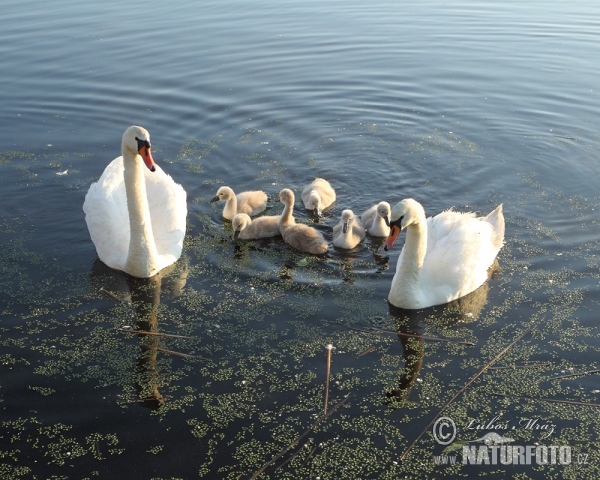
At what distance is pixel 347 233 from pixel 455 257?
158 centimetres

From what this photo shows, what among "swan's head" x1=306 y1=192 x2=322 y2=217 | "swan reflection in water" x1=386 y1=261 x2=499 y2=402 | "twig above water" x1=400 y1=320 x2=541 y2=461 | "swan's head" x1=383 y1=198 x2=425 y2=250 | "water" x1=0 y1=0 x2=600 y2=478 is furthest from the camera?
"swan's head" x1=306 y1=192 x2=322 y2=217

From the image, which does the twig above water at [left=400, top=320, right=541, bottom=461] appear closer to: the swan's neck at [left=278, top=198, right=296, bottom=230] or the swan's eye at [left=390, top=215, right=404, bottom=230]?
the swan's eye at [left=390, top=215, right=404, bottom=230]

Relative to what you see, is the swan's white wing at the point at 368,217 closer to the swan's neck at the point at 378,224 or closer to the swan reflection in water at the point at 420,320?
the swan's neck at the point at 378,224

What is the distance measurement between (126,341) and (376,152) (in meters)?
6.25

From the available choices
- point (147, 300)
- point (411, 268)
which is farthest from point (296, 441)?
point (147, 300)

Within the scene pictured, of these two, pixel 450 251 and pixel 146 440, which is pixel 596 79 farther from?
pixel 146 440

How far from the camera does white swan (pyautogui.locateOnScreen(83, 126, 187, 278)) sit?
754cm

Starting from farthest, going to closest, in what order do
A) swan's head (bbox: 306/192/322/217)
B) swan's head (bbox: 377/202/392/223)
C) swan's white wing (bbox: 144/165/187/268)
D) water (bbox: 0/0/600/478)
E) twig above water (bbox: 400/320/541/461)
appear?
1. swan's head (bbox: 306/192/322/217)
2. swan's head (bbox: 377/202/392/223)
3. swan's white wing (bbox: 144/165/187/268)
4. water (bbox: 0/0/600/478)
5. twig above water (bbox: 400/320/541/461)

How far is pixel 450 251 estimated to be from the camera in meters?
7.52

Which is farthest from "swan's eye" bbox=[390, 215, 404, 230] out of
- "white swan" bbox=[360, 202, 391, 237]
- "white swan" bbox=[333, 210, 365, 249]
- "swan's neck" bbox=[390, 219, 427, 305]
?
"white swan" bbox=[360, 202, 391, 237]

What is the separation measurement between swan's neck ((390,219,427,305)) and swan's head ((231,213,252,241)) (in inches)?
98.9

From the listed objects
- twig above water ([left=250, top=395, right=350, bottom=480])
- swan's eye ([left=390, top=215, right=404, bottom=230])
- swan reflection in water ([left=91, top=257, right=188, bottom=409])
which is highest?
swan's eye ([left=390, top=215, right=404, bottom=230])

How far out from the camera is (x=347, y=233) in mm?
8508

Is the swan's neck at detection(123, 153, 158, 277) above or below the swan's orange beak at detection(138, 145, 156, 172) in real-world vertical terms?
below
